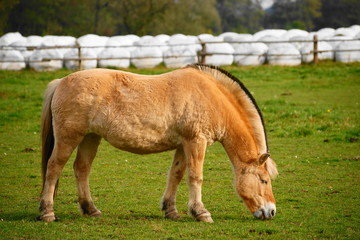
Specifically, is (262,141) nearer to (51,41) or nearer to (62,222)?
(62,222)

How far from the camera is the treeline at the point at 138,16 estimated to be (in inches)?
2092

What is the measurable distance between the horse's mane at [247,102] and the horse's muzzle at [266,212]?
0.81 m

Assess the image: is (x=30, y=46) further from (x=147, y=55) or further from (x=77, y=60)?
(x=147, y=55)

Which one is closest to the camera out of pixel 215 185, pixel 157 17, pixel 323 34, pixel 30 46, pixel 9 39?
pixel 215 185

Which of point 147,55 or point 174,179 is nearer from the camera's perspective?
point 174,179

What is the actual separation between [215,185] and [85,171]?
9.24 feet

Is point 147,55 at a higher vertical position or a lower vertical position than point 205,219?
higher

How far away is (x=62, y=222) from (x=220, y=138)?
2487mm

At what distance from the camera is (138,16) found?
5312 cm

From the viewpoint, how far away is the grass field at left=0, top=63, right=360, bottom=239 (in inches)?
266

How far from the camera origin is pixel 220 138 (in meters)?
7.59

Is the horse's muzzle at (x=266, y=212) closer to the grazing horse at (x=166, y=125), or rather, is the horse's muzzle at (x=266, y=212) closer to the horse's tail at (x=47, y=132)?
the grazing horse at (x=166, y=125)

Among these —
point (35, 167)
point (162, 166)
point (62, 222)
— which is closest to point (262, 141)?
point (62, 222)

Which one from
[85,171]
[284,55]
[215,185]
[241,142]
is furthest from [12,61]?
[241,142]
